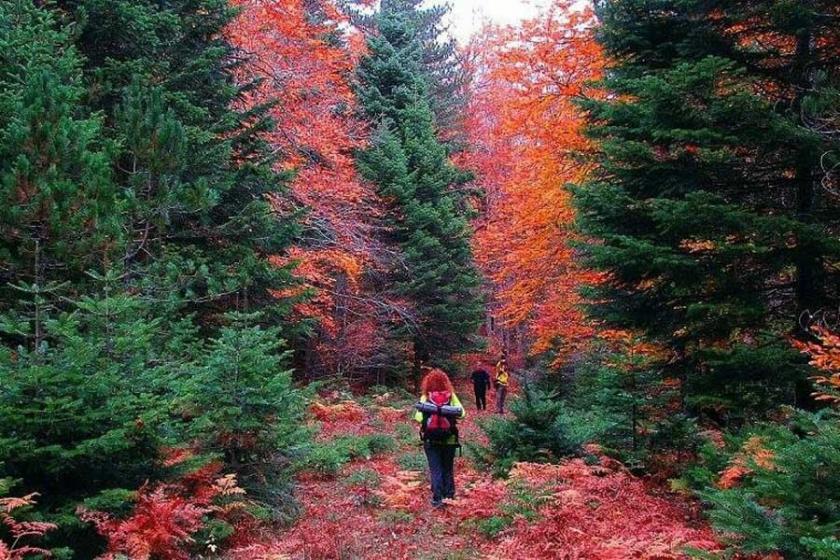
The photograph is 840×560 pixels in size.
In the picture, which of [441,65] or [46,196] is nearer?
[46,196]

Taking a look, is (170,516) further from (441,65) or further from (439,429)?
(441,65)

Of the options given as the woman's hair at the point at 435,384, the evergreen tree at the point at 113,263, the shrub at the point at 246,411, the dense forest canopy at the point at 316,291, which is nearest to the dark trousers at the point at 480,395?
the dense forest canopy at the point at 316,291

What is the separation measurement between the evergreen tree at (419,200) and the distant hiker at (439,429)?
Result: 1362 centimetres

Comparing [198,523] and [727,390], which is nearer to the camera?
[198,523]

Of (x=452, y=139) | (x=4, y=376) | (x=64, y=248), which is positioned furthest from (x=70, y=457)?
(x=452, y=139)

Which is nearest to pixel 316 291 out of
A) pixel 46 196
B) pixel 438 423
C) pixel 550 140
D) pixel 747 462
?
pixel 438 423

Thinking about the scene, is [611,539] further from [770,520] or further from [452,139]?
[452,139]

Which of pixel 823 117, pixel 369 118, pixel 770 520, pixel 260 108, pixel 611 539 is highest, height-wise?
pixel 369 118

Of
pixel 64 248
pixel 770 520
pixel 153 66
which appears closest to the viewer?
pixel 770 520

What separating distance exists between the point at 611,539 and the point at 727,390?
3.10 meters

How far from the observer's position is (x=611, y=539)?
5621 mm

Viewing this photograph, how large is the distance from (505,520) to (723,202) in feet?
15.8

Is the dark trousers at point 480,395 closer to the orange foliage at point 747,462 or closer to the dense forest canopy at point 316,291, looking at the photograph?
the dense forest canopy at point 316,291

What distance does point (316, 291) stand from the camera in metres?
12.8
